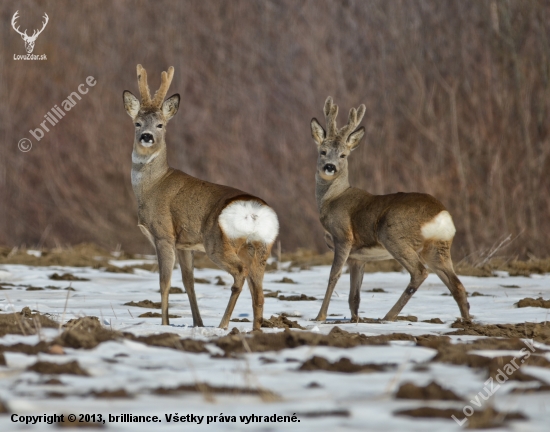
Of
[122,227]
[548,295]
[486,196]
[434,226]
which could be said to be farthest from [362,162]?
[434,226]

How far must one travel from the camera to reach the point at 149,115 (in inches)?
338

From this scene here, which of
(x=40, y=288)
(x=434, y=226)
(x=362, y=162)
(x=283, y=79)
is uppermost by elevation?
(x=283, y=79)

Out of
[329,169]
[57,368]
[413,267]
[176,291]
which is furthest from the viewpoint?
[176,291]

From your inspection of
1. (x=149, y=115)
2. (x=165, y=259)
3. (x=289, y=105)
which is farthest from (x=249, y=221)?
(x=289, y=105)

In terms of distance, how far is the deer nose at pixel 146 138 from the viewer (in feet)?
27.5

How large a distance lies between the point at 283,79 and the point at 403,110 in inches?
141

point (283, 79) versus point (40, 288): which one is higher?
point (283, 79)

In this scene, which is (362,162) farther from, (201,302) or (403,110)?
(201,302)

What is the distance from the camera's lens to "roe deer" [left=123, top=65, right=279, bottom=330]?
7250mm

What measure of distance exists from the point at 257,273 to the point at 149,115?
206 cm

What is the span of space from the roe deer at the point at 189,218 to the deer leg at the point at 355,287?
4.75ft

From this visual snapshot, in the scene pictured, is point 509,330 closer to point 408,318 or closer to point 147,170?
point 408,318

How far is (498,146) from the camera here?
17359mm

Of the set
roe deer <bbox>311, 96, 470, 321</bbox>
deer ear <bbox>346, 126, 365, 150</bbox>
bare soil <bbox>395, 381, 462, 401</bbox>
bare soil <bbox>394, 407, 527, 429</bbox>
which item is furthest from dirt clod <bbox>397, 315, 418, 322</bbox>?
bare soil <bbox>394, 407, 527, 429</bbox>
